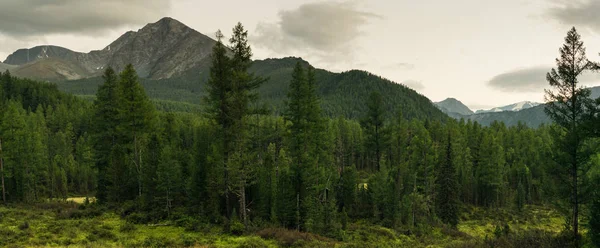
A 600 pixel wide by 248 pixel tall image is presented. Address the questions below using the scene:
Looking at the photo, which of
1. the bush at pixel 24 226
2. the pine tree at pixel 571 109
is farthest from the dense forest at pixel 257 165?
the bush at pixel 24 226

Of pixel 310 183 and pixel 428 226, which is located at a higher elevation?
pixel 310 183

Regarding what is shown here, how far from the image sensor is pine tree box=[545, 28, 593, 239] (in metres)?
24.6

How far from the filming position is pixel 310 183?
101 ft

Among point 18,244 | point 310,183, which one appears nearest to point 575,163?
point 310,183

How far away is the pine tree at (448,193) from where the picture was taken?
46812 millimetres

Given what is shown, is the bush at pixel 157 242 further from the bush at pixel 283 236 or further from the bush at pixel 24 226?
the bush at pixel 24 226

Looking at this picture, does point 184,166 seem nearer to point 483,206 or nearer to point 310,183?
point 310,183

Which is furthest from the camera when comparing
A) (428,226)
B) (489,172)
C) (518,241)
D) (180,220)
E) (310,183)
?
(489,172)

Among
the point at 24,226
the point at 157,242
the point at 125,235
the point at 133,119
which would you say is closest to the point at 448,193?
the point at 157,242

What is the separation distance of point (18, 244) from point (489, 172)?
234 feet

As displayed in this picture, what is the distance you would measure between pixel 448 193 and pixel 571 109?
2531cm

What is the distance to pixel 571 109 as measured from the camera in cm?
2478

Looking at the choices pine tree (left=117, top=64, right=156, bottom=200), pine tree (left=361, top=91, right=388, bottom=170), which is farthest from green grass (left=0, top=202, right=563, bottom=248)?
pine tree (left=361, top=91, right=388, bottom=170)

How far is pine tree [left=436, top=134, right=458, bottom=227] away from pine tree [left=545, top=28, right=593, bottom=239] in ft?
69.5
